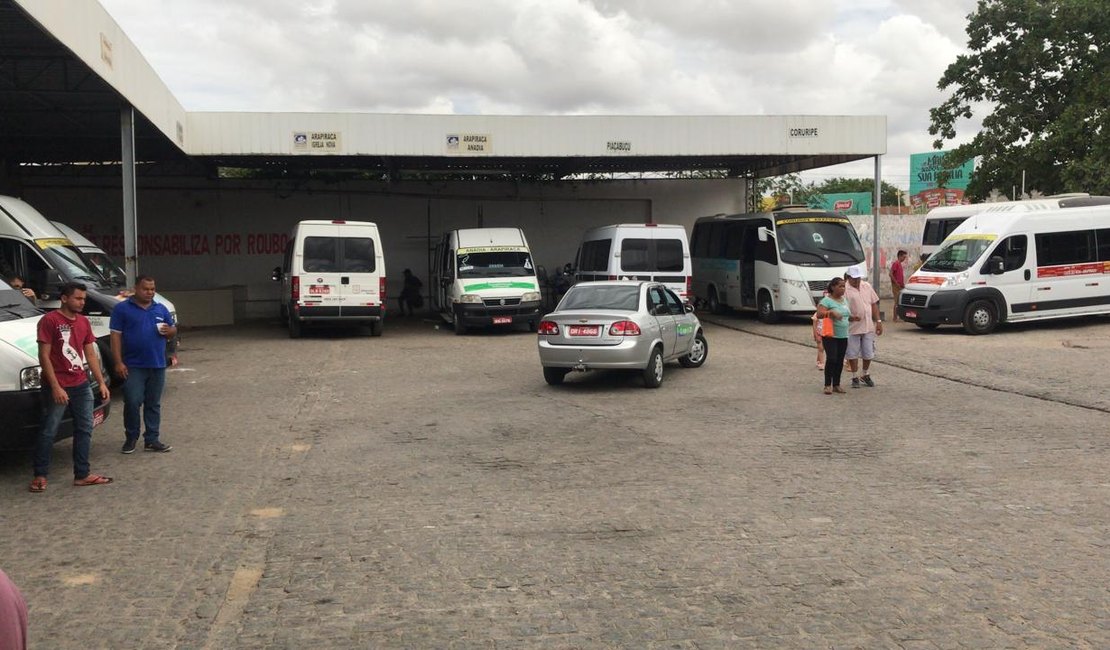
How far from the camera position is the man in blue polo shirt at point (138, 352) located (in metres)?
9.13

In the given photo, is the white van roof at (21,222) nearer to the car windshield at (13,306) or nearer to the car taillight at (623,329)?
the car windshield at (13,306)

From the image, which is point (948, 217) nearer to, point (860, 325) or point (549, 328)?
point (860, 325)

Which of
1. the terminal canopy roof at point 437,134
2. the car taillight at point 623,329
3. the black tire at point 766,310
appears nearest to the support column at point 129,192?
the terminal canopy roof at point 437,134

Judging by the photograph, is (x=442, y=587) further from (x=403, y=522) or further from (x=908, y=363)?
(x=908, y=363)

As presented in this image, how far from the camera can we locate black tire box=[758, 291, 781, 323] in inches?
947

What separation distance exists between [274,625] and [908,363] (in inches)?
523

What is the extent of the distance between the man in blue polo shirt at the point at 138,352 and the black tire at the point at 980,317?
53.3 feet

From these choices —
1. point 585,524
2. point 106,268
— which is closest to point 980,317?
point 585,524

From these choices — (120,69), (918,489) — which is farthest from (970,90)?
(918,489)

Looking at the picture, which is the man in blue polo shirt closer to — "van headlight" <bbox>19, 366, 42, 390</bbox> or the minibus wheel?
"van headlight" <bbox>19, 366, 42, 390</bbox>

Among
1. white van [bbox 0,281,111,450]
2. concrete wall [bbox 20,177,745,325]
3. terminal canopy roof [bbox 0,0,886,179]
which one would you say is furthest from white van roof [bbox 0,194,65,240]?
concrete wall [bbox 20,177,745,325]

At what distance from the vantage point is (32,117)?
71.9 ft

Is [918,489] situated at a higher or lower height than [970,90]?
lower

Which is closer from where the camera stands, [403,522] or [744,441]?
[403,522]
